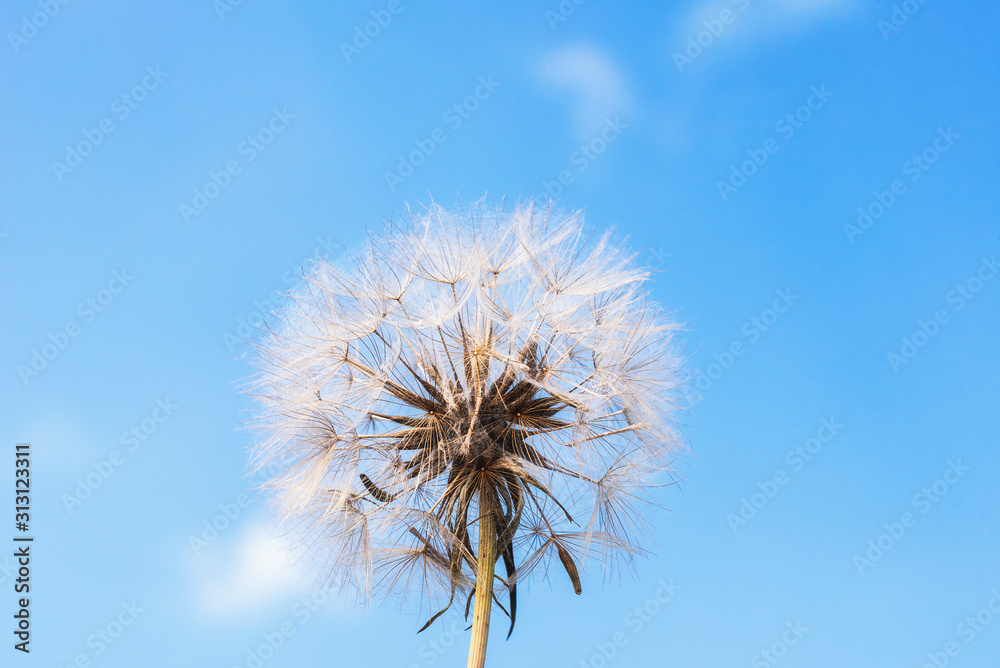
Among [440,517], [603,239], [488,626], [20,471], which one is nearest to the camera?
[488,626]

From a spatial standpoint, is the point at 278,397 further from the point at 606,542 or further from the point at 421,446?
the point at 606,542

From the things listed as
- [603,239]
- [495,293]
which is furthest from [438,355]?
[603,239]

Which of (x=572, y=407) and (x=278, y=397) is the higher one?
(x=278, y=397)

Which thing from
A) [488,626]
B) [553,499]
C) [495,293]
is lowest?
[488,626]

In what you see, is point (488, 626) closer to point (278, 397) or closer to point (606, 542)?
point (606, 542)

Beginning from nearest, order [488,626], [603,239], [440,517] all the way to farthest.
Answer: [488,626] < [440,517] < [603,239]

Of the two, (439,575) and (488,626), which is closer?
(488,626)

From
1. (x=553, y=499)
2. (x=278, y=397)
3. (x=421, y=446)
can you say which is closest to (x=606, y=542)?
(x=553, y=499)
